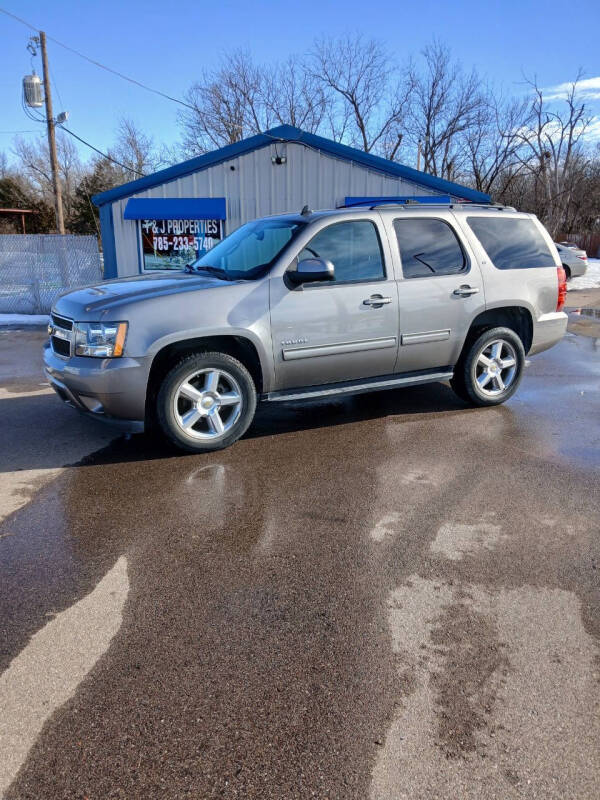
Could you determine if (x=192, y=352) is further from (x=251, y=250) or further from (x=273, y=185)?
(x=273, y=185)

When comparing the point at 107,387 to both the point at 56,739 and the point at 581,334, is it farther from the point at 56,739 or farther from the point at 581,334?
the point at 581,334

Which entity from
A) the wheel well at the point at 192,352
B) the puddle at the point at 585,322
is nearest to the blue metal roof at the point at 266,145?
the puddle at the point at 585,322

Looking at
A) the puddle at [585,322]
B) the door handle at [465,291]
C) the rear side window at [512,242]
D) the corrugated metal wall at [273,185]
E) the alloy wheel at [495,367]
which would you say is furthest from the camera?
the corrugated metal wall at [273,185]

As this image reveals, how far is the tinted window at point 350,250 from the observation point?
17.1 ft

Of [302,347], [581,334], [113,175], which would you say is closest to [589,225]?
[113,175]

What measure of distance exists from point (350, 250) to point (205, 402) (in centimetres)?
185

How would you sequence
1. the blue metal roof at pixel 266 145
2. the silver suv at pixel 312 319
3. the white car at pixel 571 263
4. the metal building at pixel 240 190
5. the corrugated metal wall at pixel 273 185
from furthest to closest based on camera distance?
the white car at pixel 571 263
the corrugated metal wall at pixel 273 185
the metal building at pixel 240 190
the blue metal roof at pixel 266 145
the silver suv at pixel 312 319

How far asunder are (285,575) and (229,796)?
134cm

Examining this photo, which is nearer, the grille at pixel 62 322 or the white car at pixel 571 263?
the grille at pixel 62 322

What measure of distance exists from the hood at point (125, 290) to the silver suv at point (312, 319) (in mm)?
19

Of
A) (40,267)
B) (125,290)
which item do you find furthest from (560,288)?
(40,267)

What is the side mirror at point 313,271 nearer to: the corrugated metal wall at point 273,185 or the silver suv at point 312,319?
the silver suv at point 312,319

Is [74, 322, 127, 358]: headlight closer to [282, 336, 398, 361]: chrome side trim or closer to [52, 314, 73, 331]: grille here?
[52, 314, 73, 331]: grille

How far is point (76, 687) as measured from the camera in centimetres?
238
